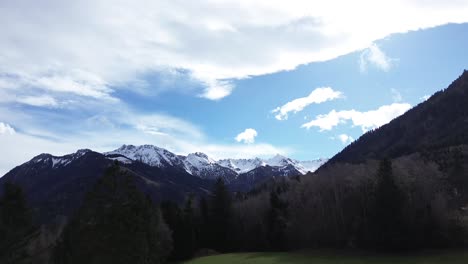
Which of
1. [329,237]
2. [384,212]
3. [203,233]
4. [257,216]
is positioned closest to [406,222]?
[384,212]

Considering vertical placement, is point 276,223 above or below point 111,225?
below

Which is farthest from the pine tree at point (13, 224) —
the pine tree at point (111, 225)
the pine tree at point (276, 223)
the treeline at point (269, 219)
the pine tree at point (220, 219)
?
the pine tree at point (220, 219)

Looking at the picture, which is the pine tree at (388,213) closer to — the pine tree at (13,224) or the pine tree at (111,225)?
the pine tree at (111,225)

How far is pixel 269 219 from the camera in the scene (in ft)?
248

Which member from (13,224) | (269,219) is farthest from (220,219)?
(13,224)

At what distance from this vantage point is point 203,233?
84.1 meters

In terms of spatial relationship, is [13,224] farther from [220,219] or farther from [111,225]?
[220,219]

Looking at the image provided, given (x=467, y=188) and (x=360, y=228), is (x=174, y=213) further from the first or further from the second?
(x=467, y=188)

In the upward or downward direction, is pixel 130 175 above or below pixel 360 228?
above

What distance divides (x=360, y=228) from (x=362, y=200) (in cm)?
458

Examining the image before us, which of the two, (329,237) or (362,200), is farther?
(329,237)

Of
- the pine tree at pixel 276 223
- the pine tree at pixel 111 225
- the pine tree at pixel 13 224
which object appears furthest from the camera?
the pine tree at pixel 276 223

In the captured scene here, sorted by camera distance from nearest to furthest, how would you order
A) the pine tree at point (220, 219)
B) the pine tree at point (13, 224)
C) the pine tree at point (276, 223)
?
1. the pine tree at point (13, 224)
2. the pine tree at point (276, 223)
3. the pine tree at point (220, 219)

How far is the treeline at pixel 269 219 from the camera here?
26.2 metres
